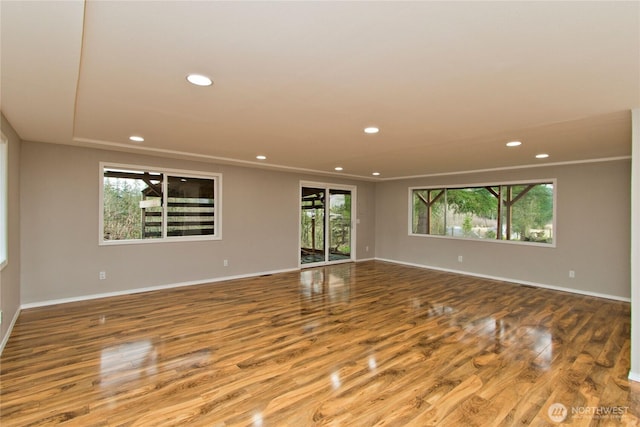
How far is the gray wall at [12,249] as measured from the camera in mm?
3062

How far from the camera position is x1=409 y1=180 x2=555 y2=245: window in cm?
568

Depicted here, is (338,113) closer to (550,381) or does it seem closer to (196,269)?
(550,381)

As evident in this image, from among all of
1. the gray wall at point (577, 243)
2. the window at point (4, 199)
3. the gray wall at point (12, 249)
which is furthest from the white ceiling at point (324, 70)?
the gray wall at point (577, 243)

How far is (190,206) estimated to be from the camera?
5.56 metres

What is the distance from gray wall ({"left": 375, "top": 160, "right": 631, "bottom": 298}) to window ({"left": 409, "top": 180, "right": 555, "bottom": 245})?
0.18 metres

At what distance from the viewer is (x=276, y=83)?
2.19m

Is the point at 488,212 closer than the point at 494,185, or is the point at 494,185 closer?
the point at 494,185

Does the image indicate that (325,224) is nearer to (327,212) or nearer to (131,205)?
(327,212)

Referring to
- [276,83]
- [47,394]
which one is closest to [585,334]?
[276,83]

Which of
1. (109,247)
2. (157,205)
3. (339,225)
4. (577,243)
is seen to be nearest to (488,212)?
(577,243)

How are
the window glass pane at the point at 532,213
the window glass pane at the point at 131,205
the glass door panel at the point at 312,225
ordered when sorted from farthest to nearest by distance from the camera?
the glass door panel at the point at 312,225 < the window glass pane at the point at 532,213 < the window glass pane at the point at 131,205

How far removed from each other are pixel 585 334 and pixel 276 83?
4.10 meters

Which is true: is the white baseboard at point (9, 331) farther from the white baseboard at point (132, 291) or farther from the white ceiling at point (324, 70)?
the white ceiling at point (324, 70)

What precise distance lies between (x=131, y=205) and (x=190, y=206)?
3.00 feet
